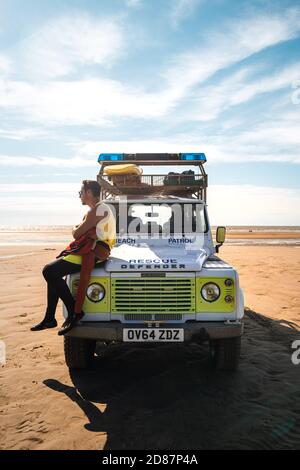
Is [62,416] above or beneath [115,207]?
beneath

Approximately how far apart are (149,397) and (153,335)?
62cm

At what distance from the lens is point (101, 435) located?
2955 mm

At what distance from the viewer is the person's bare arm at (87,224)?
158 inches

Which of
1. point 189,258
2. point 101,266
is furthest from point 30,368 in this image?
point 189,258

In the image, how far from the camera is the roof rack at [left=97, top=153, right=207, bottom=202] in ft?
20.7

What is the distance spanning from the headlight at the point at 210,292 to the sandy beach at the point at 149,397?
0.97m

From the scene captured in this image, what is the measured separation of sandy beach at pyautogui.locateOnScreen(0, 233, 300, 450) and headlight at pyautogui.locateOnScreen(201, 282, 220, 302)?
97 cm

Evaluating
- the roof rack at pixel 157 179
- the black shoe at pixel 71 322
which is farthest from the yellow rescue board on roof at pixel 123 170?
the black shoe at pixel 71 322

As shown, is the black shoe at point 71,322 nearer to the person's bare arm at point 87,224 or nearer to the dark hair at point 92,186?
the person's bare arm at point 87,224

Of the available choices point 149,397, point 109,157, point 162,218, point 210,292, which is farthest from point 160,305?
point 109,157

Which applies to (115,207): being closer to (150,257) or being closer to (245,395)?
(150,257)

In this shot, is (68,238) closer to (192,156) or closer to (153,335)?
(192,156)
